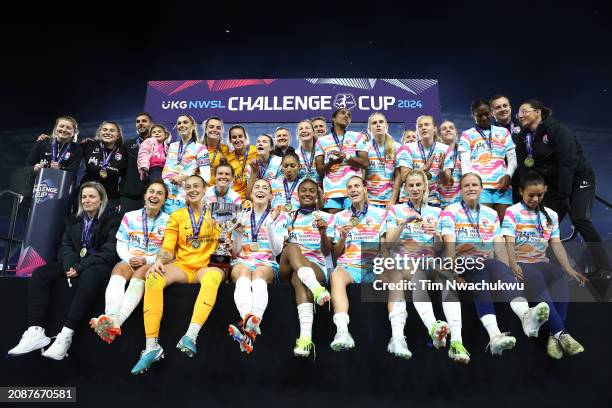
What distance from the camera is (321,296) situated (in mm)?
2629

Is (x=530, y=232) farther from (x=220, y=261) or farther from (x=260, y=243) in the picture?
(x=220, y=261)

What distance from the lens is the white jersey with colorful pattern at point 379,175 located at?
438cm

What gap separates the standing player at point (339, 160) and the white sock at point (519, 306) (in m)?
1.84

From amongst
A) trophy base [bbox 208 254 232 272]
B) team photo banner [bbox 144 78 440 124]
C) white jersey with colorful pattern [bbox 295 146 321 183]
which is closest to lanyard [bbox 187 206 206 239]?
trophy base [bbox 208 254 232 272]

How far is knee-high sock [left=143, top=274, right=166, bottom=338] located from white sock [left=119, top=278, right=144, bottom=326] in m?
0.09

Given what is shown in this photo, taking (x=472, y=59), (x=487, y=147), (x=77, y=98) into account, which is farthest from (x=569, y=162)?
(x=77, y=98)

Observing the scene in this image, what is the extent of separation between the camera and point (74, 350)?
9.73ft

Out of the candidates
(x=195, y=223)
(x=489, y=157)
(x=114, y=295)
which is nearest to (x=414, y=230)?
(x=489, y=157)

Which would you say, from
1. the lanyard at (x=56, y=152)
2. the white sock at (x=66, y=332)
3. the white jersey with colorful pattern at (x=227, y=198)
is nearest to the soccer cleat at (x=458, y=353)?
the white jersey with colorful pattern at (x=227, y=198)

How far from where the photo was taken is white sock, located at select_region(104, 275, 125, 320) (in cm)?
283

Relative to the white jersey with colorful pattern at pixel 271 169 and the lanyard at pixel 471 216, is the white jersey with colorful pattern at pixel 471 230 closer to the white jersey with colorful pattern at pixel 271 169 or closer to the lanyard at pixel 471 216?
the lanyard at pixel 471 216

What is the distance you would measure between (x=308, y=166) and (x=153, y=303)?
236 cm

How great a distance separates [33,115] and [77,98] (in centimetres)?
142

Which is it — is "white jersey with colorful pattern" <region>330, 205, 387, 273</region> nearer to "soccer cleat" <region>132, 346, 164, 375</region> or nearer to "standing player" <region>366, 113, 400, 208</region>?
"standing player" <region>366, 113, 400, 208</region>
